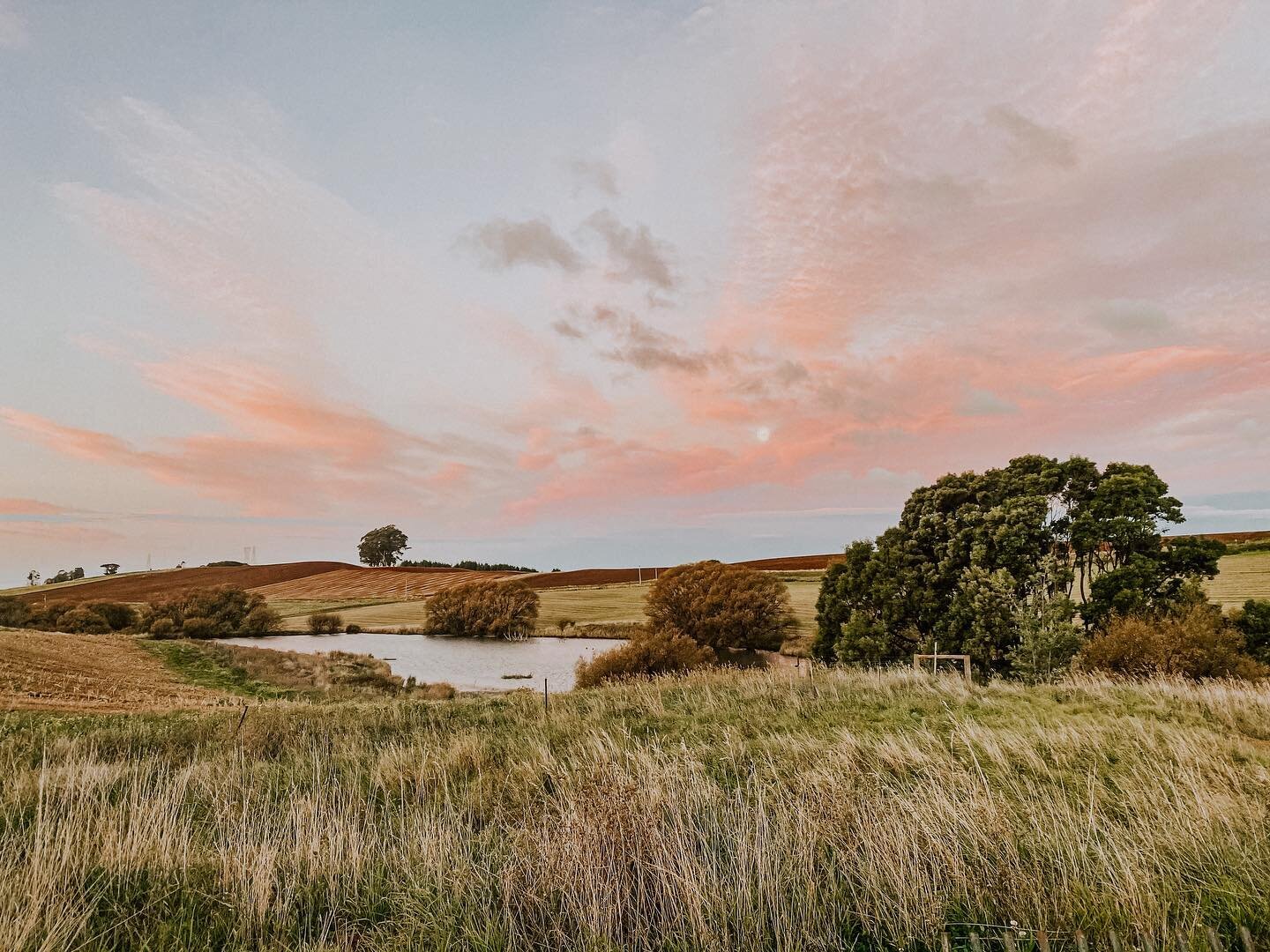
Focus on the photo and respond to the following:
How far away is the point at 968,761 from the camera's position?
766 centimetres

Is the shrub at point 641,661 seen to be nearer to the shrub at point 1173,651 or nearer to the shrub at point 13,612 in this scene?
the shrub at point 1173,651

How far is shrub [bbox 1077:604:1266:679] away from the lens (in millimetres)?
17469

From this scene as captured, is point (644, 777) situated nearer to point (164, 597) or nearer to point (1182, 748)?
point (1182, 748)

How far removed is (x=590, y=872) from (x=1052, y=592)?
979 inches

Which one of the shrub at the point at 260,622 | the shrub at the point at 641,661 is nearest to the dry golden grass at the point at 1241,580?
the shrub at the point at 641,661

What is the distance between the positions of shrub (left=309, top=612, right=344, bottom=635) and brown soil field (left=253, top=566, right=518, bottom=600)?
15147 mm

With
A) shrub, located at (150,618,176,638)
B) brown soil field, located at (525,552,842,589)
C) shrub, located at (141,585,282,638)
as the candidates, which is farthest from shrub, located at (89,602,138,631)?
brown soil field, located at (525,552,842,589)

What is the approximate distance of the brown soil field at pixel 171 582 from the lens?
69.0 m

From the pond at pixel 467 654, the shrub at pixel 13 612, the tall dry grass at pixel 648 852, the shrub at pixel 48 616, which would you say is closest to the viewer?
the tall dry grass at pixel 648 852

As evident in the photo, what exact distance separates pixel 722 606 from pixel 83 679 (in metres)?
31.0

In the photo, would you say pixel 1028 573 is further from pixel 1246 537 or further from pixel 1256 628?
pixel 1246 537

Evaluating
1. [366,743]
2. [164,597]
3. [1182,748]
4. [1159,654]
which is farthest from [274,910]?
[164,597]

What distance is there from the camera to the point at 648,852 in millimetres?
4340

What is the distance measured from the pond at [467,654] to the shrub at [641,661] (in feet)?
13.6
